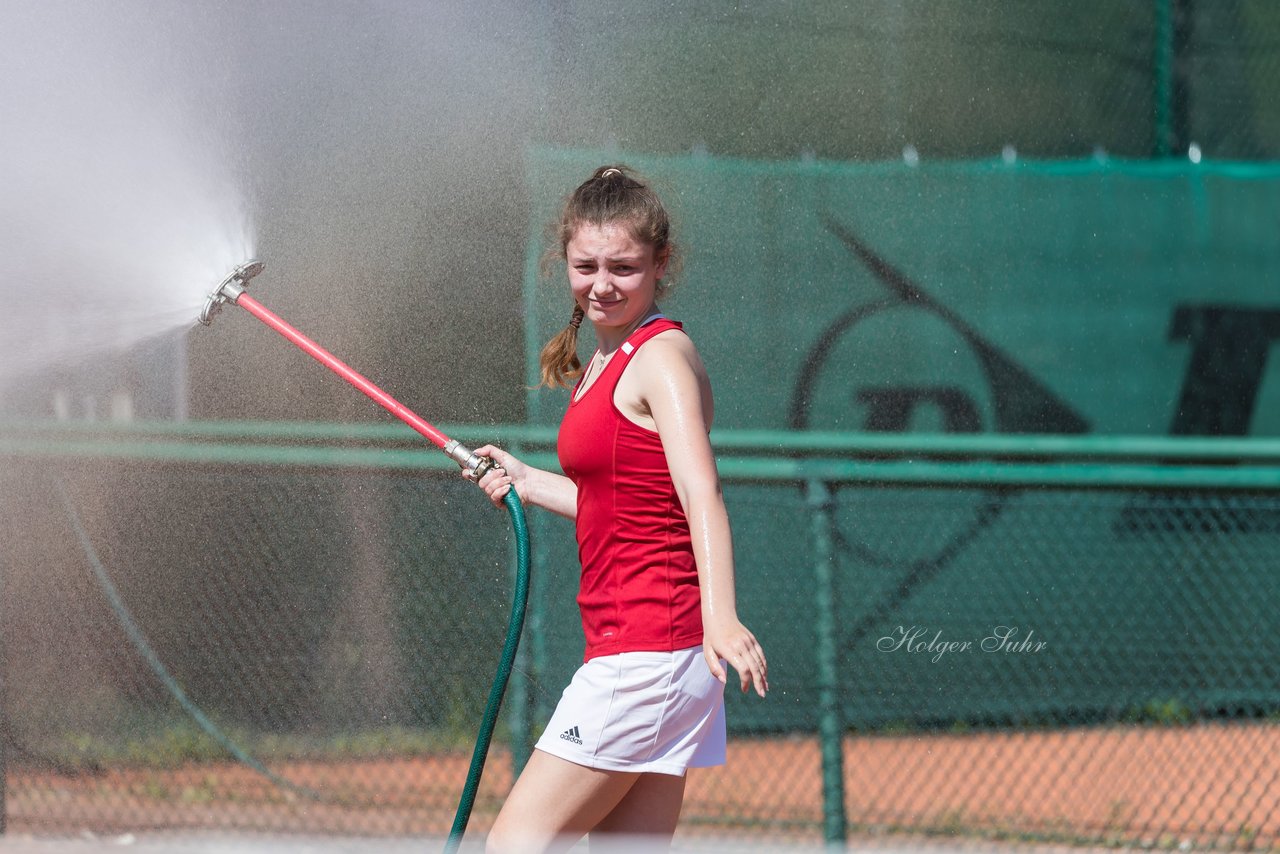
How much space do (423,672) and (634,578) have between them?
2.31 meters

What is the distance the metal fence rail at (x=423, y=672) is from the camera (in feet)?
14.3

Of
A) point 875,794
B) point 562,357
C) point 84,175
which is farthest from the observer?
point 875,794

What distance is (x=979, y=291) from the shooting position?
18.2 ft

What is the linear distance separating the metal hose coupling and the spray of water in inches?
67.5

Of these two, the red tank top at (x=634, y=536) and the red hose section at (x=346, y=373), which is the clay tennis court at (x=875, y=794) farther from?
the red tank top at (x=634, y=536)

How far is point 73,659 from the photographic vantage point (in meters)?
4.40

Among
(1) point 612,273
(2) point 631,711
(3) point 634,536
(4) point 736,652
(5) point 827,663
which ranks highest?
(1) point 612,273

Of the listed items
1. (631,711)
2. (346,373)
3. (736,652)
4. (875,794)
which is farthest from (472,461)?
(875,794)

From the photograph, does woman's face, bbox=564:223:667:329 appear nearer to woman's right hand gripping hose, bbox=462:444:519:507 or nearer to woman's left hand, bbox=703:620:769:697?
woman's right hand gripping hose, bbox=462:444:519:507

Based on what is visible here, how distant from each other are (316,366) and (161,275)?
77 centimetres

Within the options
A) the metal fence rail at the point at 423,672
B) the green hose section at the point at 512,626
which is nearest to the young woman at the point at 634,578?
the green hose section at the point at 512,626

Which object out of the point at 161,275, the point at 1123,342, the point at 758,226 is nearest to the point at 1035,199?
the point at 1123,342

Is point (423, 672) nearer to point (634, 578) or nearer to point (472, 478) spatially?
point (472, 478)

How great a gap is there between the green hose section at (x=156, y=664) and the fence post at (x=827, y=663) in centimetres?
168
